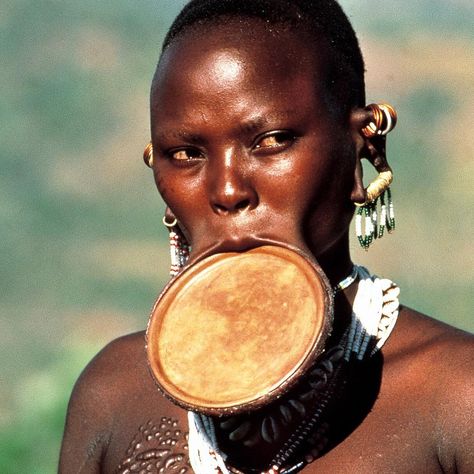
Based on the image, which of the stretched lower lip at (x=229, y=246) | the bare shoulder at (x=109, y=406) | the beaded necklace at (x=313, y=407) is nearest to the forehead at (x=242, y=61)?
the stretched lower lip at (x=229, y=246)

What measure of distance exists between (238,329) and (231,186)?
311 mm

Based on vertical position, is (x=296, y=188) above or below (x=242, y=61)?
below

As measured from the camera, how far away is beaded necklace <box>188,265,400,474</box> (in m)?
3.22

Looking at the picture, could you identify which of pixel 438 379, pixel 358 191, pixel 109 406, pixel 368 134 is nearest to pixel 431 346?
pixel 438 379

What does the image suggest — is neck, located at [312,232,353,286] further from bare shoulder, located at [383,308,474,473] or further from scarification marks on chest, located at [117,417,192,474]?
scarification marks on chest, located at [117,417,192,474]

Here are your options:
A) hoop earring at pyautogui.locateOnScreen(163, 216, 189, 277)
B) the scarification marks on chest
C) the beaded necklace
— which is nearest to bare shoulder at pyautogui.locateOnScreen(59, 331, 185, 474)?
the scarification marks on chest

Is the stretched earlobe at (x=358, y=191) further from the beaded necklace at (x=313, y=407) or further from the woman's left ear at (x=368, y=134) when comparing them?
the beaded necklace at (x=313, y=407)

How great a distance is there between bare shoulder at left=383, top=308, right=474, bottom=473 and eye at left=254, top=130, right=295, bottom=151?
575 mm

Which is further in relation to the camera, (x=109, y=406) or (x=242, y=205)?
(x=109, y=406)

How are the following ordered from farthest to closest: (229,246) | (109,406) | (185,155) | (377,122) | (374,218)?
(109,406) < (374,218) < (377,122) < (185,155) < (229,246)

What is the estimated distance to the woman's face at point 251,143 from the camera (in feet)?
10.0

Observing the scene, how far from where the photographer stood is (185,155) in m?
3.19

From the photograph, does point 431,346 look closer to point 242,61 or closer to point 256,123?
point 256,123

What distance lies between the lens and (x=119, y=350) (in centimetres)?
380
